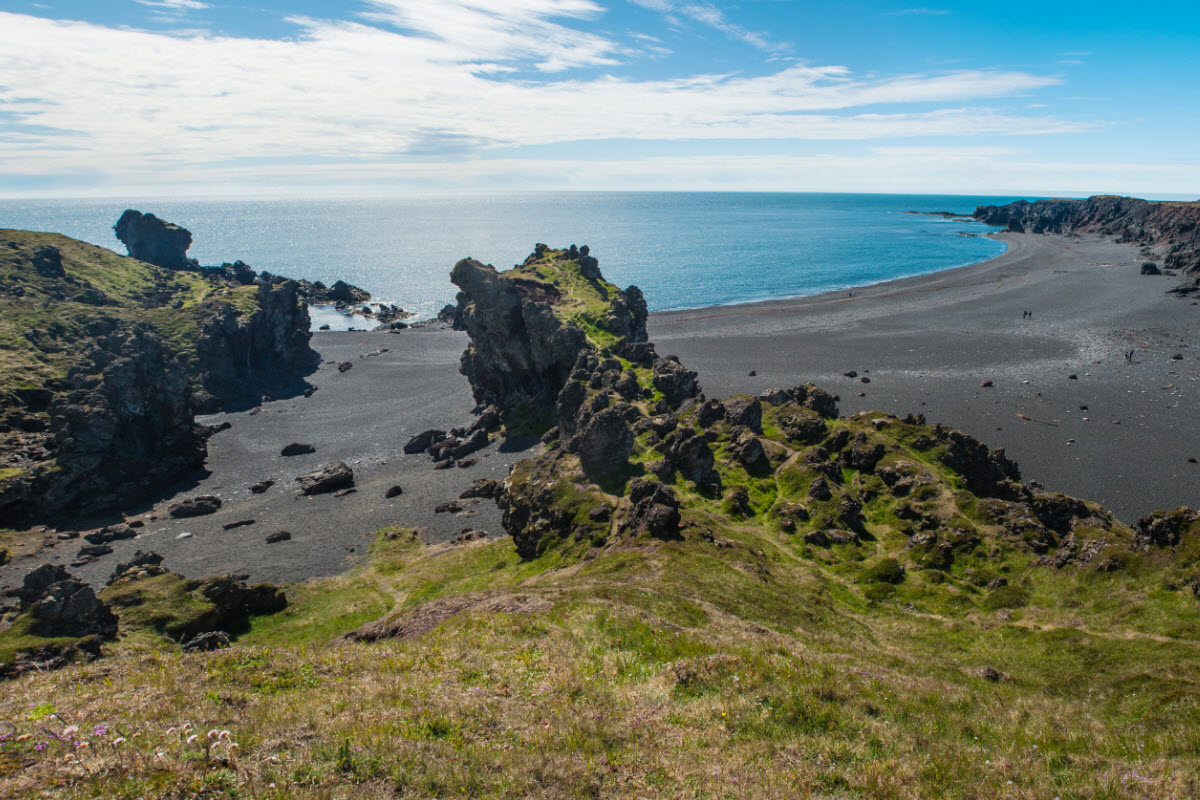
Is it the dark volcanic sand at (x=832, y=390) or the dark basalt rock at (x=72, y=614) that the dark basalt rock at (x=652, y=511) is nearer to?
the dark volcanic sand at (x=832, y=390)

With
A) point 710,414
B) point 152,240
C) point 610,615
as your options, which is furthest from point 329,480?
point 152,240

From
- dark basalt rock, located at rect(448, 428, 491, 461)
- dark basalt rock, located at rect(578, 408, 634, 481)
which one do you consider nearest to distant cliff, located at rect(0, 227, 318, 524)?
dark basalt rock, located at rect(448, 428, 491, 461)

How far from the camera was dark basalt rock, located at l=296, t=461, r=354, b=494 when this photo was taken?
2724 inches

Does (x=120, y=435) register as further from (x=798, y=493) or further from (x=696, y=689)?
(x=696, y=689)

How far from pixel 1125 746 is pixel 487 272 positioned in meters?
82.1

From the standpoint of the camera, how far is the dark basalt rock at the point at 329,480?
69188mm

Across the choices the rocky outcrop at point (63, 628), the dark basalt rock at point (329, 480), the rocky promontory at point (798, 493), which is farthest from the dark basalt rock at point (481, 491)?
the rocky outcrop at point (63, 628)

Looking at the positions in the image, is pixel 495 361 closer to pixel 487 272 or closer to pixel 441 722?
pixel 487 272

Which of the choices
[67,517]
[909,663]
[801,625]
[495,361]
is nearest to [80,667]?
[801,625]

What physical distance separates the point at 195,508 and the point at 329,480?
13694 mm

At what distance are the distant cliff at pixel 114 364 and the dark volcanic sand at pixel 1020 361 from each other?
76.5 m

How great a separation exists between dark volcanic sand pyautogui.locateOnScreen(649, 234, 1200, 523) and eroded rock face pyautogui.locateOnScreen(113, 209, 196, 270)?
137461 mm

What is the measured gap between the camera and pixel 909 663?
87.3 feet

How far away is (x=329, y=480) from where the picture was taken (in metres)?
69.6
